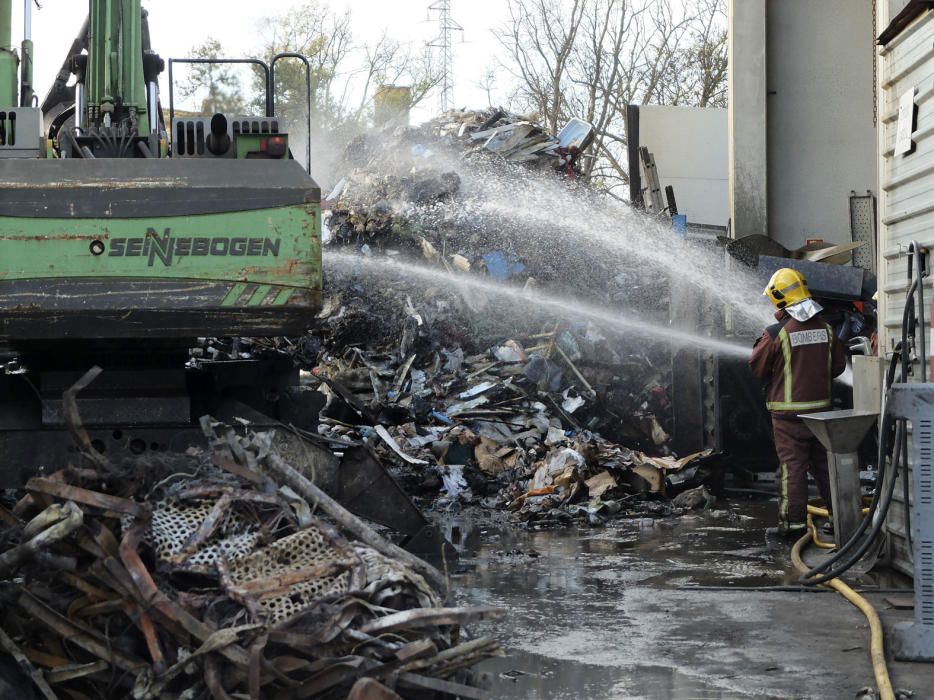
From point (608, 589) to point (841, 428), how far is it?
1643 millimetres

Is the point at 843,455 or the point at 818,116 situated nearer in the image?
the point at 843,455

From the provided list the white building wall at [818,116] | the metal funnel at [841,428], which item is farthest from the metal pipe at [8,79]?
the white building wall at [818,116]

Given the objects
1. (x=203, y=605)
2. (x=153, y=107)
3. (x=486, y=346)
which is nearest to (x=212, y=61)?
(x=153, y=107)

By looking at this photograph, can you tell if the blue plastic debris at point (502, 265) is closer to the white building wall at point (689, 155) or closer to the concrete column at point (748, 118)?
the white building wall at point (689, 155)

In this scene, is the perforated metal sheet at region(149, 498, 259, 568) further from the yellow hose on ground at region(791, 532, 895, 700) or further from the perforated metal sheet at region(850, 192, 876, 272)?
the perforated metal sheet at region(850, 192, 876, 272)

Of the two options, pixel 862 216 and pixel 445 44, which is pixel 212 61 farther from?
pixel 445 44

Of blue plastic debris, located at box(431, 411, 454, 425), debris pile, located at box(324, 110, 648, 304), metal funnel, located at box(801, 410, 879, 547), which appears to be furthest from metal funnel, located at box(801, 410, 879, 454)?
debris pile, located at box(324, 110, 648, 304)

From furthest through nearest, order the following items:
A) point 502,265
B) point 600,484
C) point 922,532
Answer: point 502,265
point 600,484
point 922,532

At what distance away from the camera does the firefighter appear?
819 centimetres

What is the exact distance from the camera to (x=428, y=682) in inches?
163

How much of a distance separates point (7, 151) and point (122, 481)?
8.03 ft

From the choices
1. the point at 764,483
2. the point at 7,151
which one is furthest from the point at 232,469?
the point at 764,483

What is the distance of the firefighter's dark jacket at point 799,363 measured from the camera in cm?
832

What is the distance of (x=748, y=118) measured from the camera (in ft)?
39.3
